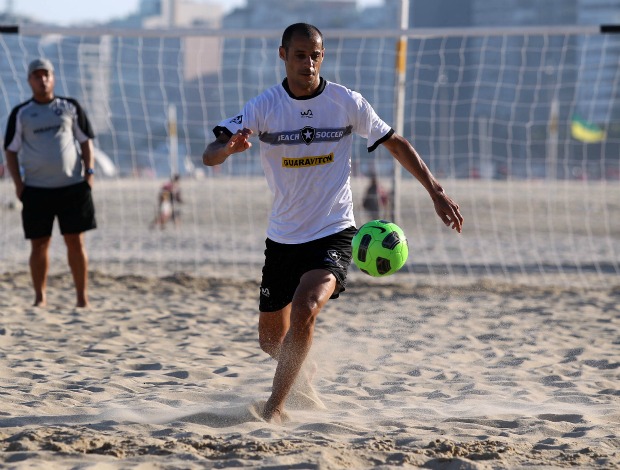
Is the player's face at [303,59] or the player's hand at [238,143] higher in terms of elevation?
the player's face at [303,59]

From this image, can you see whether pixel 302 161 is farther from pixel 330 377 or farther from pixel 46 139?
pixel 46 139

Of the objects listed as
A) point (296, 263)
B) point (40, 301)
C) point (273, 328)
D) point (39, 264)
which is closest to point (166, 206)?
point (40, 301)

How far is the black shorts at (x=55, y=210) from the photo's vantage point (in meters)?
7.42

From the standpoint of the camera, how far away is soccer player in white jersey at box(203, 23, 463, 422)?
4340mm

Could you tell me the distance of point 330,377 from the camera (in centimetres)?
548

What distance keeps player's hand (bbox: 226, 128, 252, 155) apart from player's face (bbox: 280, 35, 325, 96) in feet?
1.30

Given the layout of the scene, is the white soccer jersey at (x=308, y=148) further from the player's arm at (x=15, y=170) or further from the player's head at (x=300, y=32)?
the player's arm at (x=15, y=170)

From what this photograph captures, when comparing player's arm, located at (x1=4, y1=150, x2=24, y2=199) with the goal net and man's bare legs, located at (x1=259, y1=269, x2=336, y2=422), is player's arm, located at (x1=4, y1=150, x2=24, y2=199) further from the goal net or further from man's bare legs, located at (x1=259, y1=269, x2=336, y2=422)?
man's bare legs, located at (x1=259, y1=269, x2=336, y2=422)

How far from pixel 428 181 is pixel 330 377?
1494 millimetres

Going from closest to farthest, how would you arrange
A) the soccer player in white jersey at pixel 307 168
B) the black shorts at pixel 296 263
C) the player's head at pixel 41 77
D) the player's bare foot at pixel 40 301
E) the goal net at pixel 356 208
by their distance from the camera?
the soccer player in white jersey at pixel 307 168 < the black shorts at pixel 296 263 < the player's head at pixel 41 77 < the player's bare foot at pixel 40 301 < the goal net at pixel 356 208

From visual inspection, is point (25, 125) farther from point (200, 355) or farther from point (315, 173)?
A: point (315, 173)

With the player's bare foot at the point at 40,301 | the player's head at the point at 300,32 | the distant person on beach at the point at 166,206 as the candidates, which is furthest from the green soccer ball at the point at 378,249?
the distant person on beach at the point at 166,206

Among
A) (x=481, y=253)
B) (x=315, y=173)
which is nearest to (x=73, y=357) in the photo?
(x=315, y=173)

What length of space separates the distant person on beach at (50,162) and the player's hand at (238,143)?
3.58 meters
